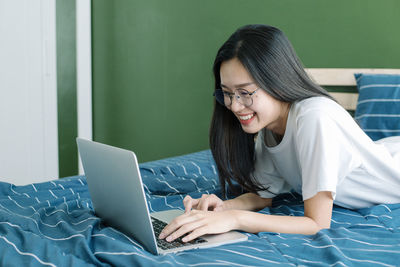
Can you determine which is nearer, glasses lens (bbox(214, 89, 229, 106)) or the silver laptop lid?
the silver laptop lid

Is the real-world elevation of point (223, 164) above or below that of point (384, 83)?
below

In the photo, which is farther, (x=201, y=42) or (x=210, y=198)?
(x=201, y=42)

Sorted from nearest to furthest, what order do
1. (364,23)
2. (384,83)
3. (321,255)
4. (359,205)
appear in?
(321,255), (359,205), (384,83), (364,23)

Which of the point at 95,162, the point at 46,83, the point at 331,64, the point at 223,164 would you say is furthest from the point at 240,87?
the point at 46,83

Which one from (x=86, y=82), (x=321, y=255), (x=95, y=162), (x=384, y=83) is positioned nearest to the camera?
(x=321, y=255)

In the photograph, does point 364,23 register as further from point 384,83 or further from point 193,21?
point 193,21

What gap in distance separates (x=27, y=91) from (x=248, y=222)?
7.99 ft

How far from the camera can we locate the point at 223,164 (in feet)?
5.12

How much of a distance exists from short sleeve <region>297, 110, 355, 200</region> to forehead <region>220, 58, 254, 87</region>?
7.8 inches

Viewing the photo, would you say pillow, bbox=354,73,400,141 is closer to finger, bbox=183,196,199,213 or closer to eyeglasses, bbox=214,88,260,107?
eyeglasses, bbox=214,88,260,107

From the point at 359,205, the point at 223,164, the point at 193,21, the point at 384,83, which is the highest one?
the point at 193,21

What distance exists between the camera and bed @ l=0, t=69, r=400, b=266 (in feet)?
3.12

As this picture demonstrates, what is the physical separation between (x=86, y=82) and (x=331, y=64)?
1.91 m

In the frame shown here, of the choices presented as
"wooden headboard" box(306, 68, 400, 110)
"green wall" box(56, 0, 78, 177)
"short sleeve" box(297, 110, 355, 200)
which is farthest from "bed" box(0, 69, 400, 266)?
"green wall" box(56, 0, 78, 177)
